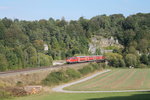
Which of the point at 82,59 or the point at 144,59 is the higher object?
the point at 82,59

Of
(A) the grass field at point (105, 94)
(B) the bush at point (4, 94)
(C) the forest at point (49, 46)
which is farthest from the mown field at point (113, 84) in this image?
(C) the forest at point (49, 46)

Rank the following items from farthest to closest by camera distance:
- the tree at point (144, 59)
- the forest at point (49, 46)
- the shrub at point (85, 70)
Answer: the tree at point (144, 59) < the forest at point (49, 46) < the shrub at point (85, 70)

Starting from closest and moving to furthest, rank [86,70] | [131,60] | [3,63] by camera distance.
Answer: [3,63]
[86,70]
[131,60]

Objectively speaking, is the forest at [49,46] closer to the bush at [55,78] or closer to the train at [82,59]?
the train at [82,59]

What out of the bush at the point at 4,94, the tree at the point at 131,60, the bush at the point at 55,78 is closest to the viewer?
the bush at the point at 4,94

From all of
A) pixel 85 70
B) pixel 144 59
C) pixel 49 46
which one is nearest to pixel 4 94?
pixel 85 70

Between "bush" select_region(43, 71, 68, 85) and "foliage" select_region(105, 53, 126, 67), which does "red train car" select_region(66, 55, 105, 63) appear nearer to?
"foliage" select_region(105, 53, 126, 67)

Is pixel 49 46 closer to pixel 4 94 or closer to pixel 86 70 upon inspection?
pixel 86 70

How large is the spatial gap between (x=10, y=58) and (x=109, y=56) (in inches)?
1846

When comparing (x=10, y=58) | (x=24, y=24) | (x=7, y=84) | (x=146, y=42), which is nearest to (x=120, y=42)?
(x=146, y=42)

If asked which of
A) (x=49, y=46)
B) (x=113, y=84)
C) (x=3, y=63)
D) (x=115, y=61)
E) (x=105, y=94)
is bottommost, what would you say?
(x=113, y=84)

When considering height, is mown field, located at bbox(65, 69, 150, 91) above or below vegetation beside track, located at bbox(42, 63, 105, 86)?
below

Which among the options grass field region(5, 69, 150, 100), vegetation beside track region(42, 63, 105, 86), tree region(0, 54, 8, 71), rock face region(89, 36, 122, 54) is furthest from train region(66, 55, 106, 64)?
rock face region(89, 36, 122, 54)

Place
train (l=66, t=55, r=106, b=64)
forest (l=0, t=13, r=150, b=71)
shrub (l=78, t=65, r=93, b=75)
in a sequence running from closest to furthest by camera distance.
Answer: shrub (l=78, t=65, r=93, b=75) → train (l=66, t=55, r=106, b=64) → forest (l=0, t=13, r=150, b=71)
